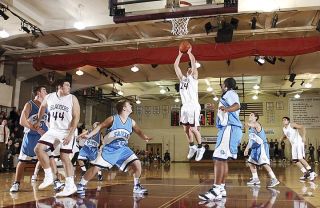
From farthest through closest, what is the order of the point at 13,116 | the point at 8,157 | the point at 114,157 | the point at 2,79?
the point at 2,79, the point at 13,116, the point at 8,157, the point at 114,157

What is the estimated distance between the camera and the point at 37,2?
9.70 metres

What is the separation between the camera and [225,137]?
4.89m

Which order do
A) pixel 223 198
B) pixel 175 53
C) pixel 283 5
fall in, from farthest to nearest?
pixel 175 53, pixel 283 5, pixel 223 198

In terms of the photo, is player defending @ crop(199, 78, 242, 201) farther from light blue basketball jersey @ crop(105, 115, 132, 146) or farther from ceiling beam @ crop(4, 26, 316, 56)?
ceiling beam @ crop(4, 26, 316, 56)

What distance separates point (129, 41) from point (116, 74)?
4478 millimetres

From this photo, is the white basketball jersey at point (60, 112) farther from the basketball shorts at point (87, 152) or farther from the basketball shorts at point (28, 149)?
the basketball shorts at point (87, 152)

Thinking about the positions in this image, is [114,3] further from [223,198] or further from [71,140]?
[223,198]

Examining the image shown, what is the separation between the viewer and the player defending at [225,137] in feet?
15.6

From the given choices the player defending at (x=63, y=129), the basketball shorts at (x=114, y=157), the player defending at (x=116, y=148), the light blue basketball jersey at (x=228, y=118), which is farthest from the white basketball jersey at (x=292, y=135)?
the player defending at (x=63, y=129)

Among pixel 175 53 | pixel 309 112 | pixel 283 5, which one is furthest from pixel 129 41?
pixel 309 112

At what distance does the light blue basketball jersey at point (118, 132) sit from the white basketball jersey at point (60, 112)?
2.04 ft

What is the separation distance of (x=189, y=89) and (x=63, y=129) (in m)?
2.75

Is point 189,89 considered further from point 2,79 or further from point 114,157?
point 2,79

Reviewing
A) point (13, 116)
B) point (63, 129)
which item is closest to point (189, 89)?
point (63, 129)
